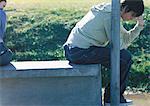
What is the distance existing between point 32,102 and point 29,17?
682 cm

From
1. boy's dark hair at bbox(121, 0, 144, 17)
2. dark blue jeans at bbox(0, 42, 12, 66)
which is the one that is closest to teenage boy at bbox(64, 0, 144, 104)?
boy's dark hair at bbox(121, 0, 144, 17)

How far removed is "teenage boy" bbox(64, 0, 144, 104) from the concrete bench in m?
0.09

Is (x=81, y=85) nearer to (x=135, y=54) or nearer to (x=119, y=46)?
(x=119, y=46)

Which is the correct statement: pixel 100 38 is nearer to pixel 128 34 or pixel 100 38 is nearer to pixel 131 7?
pixel 128 34

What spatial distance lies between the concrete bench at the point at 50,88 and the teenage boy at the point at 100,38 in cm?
9

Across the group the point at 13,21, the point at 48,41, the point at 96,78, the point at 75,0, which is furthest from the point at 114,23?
the point at 75,0

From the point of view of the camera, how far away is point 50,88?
444 centimetres

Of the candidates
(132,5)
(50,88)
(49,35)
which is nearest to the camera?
(132,5)

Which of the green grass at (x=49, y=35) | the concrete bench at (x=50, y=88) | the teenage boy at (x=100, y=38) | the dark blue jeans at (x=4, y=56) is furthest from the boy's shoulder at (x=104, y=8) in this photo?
the green grass at (x=49, y=35)

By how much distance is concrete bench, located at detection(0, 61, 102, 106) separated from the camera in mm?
4359

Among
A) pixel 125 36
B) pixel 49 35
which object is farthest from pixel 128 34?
pixel 49 35

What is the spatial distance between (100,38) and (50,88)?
61 cm

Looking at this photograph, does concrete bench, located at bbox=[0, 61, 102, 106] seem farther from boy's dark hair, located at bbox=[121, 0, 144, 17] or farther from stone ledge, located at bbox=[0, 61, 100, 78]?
boy's dark hair, located at bbox=[121, 0, 144, 17]

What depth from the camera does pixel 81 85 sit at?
442 centimetres
